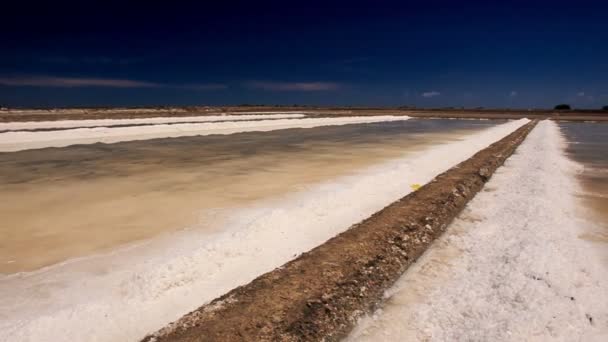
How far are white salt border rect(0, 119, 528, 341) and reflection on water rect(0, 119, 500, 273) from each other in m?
0.44

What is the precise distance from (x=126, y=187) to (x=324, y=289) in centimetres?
524

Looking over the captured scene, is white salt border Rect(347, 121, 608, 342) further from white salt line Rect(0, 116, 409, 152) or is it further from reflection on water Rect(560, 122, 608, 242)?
white salt line Rect(0, 116, 409, 152)

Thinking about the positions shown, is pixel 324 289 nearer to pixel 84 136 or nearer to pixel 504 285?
pixel 504 285

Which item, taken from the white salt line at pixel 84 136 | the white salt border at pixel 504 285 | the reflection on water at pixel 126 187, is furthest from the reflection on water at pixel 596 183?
the white salt line at pixel 84 136

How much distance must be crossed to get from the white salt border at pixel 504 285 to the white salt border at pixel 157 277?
49.2 inches

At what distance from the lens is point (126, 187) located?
7508mm

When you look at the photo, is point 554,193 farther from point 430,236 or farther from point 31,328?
point 31,328

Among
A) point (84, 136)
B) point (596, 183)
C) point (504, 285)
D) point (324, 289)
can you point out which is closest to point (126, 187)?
point (324, 289)

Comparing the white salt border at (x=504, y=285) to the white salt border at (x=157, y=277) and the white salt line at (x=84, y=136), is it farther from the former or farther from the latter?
the white salt line at (x=84, y=136)

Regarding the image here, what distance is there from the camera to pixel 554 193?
723 centimetres

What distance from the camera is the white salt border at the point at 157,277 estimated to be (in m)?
2.99

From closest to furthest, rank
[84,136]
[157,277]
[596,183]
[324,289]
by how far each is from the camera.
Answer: [324,289]
[157,277]
[596,183]
[84,136]

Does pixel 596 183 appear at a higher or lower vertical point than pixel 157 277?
lower

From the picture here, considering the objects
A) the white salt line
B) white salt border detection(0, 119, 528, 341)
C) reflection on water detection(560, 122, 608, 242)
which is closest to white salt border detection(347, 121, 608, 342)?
reflection on water detection(560, 122, 608, 242)
